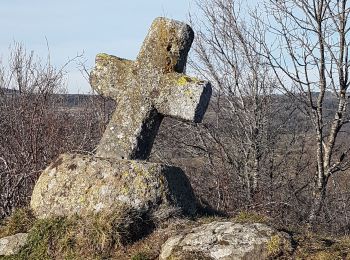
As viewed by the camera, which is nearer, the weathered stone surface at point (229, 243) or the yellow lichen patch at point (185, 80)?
the weathered stone surface at point (229, 243)

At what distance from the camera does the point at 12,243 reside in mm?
4777

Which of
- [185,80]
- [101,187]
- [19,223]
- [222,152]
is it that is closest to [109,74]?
[185,80]

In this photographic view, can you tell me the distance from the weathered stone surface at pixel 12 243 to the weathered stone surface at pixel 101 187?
290 millimetres

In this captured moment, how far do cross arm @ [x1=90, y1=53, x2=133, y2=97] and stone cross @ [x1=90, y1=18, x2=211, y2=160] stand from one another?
11 mm

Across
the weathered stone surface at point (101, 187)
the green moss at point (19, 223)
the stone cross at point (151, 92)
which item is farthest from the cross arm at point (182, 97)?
the green moss at point (19, 223)

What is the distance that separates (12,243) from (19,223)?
10.6 inches

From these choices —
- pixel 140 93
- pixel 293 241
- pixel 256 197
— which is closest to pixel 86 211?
pixel 140 93

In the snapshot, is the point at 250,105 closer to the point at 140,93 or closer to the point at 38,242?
the point at 140,93

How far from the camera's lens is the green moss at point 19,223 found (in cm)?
496

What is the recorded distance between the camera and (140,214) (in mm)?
4812

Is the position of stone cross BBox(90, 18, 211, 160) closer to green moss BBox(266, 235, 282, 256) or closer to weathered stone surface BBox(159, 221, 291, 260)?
weathered stone surface BBox(159, 221, 291, 260)

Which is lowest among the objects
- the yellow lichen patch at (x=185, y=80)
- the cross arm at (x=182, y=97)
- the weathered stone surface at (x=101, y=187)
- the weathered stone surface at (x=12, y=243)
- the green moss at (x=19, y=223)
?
the weathered stone surface at (x=12, y=243)

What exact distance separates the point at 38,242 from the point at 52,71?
908 cm

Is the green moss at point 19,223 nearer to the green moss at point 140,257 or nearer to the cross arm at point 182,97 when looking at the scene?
the green moss at point 140,257
